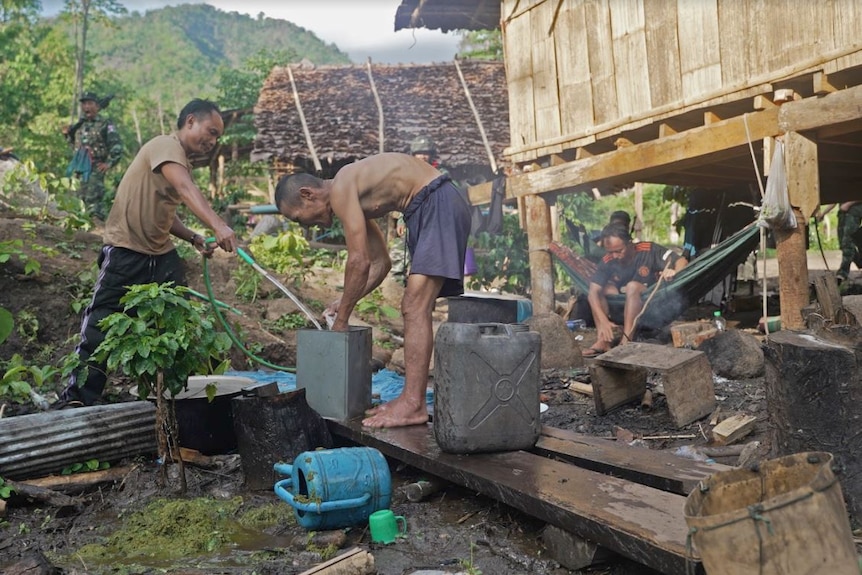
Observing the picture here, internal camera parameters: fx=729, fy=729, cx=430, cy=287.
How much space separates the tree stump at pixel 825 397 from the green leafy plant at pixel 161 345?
251 centimetres

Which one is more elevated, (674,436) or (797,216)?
(797,216)

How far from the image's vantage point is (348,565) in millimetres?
2375

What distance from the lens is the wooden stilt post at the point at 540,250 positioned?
8.39 metres

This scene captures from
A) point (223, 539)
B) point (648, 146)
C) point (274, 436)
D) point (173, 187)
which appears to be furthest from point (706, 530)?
point (648, 146)

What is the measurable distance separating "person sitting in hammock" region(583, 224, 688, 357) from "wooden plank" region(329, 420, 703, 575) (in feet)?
13.7

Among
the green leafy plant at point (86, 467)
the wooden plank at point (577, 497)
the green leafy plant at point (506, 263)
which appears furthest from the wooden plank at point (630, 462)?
the green leafy plant at point (506, 263)

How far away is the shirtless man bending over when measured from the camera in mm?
3746

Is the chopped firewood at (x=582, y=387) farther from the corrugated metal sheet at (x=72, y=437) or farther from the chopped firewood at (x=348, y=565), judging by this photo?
the chopped firewood at (x=348, y=565)

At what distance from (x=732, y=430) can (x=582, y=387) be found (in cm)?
162

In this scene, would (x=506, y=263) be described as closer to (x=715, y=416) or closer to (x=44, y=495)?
(x=715, y=416)

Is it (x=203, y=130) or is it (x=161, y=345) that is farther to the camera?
(x=203, y=130)

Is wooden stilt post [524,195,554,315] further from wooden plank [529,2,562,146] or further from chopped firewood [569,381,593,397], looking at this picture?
chopped firewood [569,381,593,397]

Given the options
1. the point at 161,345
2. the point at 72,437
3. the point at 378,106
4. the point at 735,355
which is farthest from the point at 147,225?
the point at 378,106

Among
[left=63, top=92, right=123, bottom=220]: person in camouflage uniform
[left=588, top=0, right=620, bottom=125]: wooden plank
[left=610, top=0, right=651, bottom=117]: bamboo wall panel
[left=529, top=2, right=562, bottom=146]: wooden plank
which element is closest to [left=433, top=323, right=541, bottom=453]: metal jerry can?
[left=610, top=0, right=651, bottom=117]: bamboo wall panel
